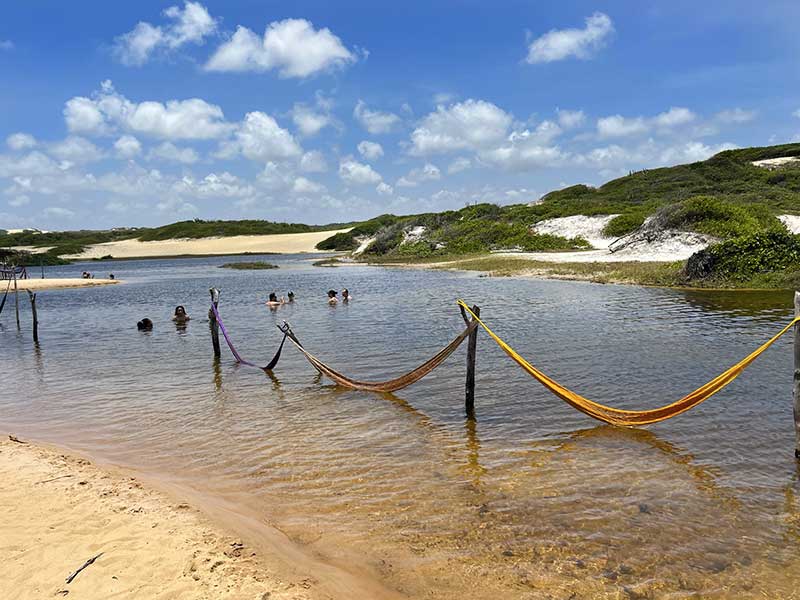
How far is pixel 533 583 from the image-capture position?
5.57 metres

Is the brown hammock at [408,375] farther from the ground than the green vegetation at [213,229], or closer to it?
closer to it

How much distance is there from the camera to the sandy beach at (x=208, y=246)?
374 feet

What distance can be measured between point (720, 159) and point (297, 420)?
92484 millimetres

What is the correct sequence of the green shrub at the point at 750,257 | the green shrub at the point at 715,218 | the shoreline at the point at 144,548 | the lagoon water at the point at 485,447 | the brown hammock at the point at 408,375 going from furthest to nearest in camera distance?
the green shrub at the point at 715,218, the green shrub at the point at 750,257, the brown hammock at the point at 408,375, the lagoon water at the point at 485,447, the shoreline at the point at 144,548

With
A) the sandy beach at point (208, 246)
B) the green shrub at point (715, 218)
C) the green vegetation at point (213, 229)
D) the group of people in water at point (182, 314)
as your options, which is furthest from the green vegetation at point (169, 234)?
the green shrub at point (715, 218)

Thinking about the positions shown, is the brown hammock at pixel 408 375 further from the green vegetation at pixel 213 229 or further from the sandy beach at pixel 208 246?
the green vegetation at pixel 213 229

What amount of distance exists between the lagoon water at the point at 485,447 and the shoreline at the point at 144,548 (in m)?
0.45

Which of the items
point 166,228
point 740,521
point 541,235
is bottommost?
point 740,521

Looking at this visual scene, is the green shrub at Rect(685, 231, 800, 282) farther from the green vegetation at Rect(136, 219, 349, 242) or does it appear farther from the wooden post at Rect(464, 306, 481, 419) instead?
the green vegetation at Rect(136, 219, 349, 242)

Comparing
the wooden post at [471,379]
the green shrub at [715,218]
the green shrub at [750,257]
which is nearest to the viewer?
the wooden post at [471,379]

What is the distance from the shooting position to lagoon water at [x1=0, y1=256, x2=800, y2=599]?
5996 mm

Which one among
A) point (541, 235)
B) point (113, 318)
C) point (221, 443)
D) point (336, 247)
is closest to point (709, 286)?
point (221, 443)

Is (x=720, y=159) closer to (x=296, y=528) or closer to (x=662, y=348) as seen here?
(x=662, y=348)

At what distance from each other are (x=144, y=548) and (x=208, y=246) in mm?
123671
